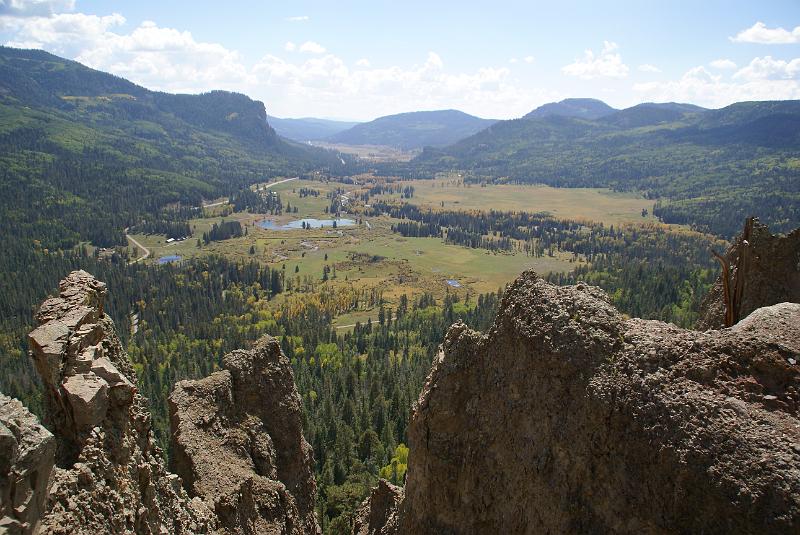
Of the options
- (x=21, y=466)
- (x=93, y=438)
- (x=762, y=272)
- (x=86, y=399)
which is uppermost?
(x=762, y=272)

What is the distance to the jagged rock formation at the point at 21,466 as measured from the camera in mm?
13984

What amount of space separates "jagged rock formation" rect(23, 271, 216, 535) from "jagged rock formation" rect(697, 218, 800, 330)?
29.9 meters

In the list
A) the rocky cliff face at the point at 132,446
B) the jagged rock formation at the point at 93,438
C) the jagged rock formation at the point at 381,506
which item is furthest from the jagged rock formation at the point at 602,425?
the jagged rock formation at the point at 93,438

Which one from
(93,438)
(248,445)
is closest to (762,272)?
(248,445)

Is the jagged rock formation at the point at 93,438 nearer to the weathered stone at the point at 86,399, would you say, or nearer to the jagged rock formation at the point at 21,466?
the weathered stone at the point at 86,399

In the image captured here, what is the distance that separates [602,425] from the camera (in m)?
19.0

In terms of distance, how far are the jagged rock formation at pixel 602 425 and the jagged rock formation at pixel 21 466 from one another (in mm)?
14932

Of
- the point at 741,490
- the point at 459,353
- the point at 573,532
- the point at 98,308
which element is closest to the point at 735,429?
the point at 741,490

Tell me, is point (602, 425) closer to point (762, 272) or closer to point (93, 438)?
point (93, 438)

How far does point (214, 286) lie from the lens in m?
199

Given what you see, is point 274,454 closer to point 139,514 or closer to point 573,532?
point 139,514

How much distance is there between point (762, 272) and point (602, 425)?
782 inches

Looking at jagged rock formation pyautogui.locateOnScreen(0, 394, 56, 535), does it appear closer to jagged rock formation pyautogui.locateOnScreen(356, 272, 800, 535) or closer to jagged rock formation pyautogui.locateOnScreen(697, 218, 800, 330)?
jagged rock formation pyautogui.locateOnScreen(356, 272, 800, 535)

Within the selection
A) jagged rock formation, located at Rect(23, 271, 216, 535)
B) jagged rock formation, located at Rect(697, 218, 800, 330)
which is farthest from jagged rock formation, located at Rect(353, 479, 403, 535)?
jagged rock formation, located at Rect(697, 218, 800, 330)
